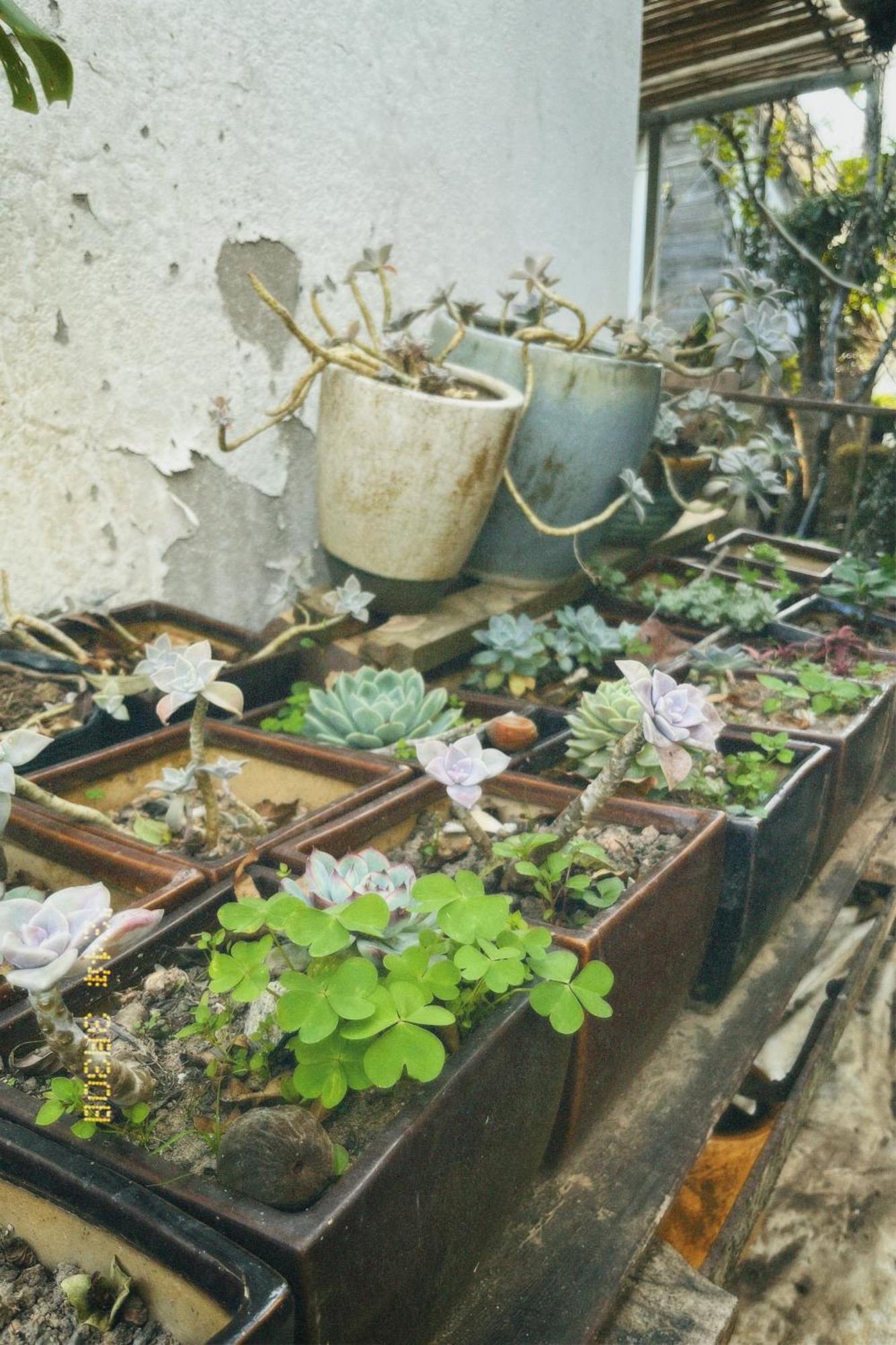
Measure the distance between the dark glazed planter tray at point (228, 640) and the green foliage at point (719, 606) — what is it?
100 centimetres

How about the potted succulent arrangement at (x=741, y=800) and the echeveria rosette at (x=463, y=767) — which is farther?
the potted succulent arrangement at (x=741, y=800)

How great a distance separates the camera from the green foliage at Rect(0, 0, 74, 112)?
1.21 meters

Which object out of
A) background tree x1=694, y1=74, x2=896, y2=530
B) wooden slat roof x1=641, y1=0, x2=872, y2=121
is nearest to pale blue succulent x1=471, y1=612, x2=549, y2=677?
background tree x1=694, y1=74, x2=896, y2=530

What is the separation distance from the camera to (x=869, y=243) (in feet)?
18.6

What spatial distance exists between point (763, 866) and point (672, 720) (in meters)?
0.57

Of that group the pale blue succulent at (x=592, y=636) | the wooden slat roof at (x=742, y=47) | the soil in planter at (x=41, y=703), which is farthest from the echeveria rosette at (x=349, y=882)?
the wooden slat roof at (x=742, y=47)

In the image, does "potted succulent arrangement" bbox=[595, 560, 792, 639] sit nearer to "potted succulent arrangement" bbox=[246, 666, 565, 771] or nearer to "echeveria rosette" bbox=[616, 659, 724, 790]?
"potted succulent arrangement" bbox=[246, 666, 565, 771]

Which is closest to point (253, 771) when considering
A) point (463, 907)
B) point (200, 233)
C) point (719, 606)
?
point (463, 907)

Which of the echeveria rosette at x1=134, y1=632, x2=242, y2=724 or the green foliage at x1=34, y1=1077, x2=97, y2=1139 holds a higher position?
the echeveria rosette at x1=134, y1=632, x2=242, y2=724

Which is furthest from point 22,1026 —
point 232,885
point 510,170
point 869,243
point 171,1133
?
point 869,243

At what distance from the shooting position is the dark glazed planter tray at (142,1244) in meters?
0.68

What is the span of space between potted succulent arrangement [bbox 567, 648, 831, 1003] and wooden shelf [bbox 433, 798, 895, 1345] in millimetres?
78

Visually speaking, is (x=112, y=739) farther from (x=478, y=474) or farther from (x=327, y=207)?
(x=327, y=207)

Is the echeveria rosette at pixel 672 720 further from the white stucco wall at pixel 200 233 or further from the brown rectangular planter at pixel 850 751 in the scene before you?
the white stucco wall at pixel 200 233
